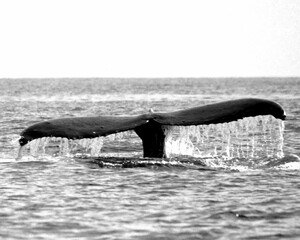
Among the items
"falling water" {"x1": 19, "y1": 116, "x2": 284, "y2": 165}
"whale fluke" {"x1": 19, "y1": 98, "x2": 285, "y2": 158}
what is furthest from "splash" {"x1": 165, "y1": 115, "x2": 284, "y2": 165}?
"whale fluke" {"x1": 19, "y1": 98, "x2": 285, "y2": 158}

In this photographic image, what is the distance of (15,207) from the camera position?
1083 cm

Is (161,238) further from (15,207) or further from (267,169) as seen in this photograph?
(267,169)

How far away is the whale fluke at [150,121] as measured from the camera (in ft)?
39.8

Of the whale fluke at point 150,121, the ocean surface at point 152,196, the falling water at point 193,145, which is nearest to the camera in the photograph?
the ocean surface at point 152,196

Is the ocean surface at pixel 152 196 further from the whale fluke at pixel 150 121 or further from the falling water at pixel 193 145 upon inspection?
the whale fluke at pixel 150 121

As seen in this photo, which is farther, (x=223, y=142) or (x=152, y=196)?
(x=223, y=142)

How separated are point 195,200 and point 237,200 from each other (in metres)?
0.54

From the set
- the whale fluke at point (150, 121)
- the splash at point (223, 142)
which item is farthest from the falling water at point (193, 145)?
the whale fluke at point (150, 121)

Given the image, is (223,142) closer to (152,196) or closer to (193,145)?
(193,145)

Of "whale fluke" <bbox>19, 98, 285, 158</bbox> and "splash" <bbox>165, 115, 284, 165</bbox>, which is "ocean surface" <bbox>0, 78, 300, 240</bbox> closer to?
"splash" <bbox>165, 115, 284, 165</bbox>

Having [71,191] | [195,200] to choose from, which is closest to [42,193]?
[71,191]

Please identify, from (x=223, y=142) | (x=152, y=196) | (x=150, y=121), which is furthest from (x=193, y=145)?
(x=152, y=196)

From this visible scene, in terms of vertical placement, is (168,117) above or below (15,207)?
above

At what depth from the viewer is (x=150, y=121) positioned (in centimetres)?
1295
